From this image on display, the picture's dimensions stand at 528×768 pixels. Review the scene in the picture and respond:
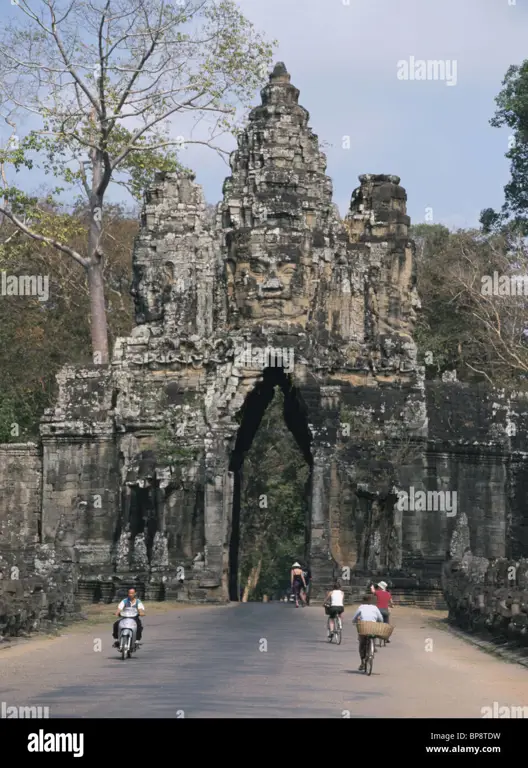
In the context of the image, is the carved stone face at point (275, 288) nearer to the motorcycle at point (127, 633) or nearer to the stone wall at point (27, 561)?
the stone wall at point (27, 561)

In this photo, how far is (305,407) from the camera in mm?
44000

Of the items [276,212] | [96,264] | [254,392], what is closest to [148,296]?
[254,392]

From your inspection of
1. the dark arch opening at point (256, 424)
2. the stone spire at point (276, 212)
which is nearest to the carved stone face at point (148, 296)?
the stone spire at point (276, 212)

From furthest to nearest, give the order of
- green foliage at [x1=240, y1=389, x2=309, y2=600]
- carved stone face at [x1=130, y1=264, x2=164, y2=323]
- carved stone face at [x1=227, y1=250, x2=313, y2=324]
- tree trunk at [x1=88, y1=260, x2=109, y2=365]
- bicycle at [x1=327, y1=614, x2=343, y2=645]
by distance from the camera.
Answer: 1. green foliage at [x1=240, y1=389, x2=309, y2=600]
2. tree trunk at [x1=88, y1=260, x2=109, y2=365]
3. carved stone face at [x1=130, y1=264, x2=164, y2=323]
4. carved stone face at [x1=227, y1=250, x2=313, y2=324]
5. bicycle at [x1=327, y1=614, x2=343, y2=645]

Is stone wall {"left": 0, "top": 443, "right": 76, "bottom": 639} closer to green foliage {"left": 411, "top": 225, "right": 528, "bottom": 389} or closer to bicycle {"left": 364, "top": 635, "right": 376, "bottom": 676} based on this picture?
bicycle {"left": 364, "top": 635, "right": 376, "bottom": 676}

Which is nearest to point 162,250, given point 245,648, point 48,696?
point 245,648

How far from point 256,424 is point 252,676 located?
87.4 ft

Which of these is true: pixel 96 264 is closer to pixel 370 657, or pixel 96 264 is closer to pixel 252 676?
pixel 370 657

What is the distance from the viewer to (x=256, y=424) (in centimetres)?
4875

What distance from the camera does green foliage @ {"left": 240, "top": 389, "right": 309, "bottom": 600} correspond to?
201 ft

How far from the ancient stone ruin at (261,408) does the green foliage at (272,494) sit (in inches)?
513

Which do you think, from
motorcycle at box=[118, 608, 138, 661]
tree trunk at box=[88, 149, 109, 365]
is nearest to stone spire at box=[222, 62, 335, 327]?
tree trunk at box=[88, 149, 109, 365]

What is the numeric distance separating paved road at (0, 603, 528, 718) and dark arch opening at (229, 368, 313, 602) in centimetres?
1182
